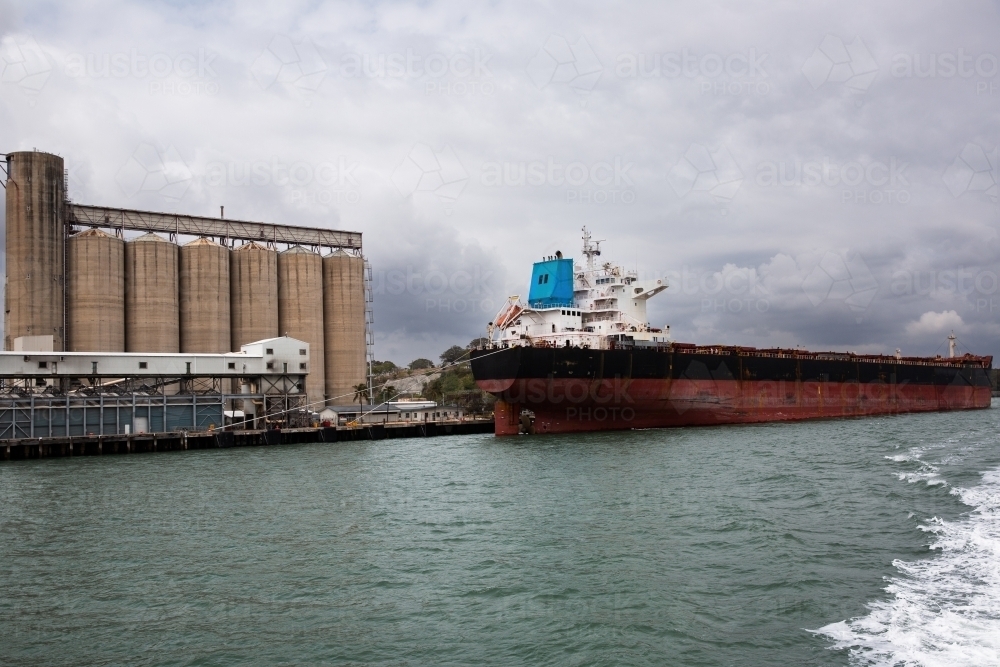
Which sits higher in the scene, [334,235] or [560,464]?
[334,235]

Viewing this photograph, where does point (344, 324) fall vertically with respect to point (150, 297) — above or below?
below

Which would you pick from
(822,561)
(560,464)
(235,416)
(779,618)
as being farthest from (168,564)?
(235,416)

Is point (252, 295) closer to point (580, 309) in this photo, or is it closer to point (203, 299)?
point (203, 299)

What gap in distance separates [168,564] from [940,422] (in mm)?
33219

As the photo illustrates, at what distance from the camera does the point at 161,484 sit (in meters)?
19.4

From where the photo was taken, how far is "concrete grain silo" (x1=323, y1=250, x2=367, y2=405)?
47844 mm

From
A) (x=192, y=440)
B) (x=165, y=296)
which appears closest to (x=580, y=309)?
(x=192, y=440)

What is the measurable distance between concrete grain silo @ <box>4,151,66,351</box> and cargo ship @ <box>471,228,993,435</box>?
22.3m

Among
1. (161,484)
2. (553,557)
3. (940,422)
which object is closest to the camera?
(553,557)

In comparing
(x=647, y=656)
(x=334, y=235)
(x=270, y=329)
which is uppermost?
(x=334, y=235)

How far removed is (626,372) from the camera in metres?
29.7

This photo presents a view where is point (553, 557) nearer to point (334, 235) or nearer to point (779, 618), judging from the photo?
point (779, 618)

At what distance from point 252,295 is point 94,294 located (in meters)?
8.31

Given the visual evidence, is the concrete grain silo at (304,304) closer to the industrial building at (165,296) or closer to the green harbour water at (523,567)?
the industrial building at (165,296)
